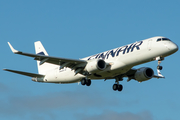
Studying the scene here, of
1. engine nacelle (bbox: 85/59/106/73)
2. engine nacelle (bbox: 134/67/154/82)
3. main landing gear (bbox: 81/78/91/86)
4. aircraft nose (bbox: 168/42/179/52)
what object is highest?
engine nacelle (bbox: 134/67/154/82)

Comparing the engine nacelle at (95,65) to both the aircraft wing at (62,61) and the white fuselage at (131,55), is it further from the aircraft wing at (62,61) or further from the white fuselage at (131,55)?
the aircraft wing at (62,61)

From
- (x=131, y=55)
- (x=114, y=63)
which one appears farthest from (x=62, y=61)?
(x=131, y=55)

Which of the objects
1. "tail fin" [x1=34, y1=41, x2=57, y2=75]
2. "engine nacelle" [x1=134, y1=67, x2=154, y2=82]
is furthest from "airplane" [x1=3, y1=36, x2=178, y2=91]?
"tail fin" [x1=34, y1=41, x2=57, y2=75]

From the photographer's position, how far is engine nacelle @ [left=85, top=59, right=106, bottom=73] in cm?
4153

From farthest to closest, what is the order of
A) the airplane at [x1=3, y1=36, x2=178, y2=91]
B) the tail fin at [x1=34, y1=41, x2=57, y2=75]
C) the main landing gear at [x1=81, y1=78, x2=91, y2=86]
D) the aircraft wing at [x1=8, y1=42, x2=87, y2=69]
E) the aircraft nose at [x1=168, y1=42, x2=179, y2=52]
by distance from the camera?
1. the tail fin at [x1=34, y1=41, x2=57, y2=75]
2. the main landing gear at [x1=81, y1=78, x2=91, y2=86]
3. the aircraft wing at [x1=8, y1=42, x2=87, y2=69]
4. the airplane at [x1=3, y1=36, x2=178, y2=91]
5. the aircraft nose at [x1=168, y1=42, x2=179, y2=52]

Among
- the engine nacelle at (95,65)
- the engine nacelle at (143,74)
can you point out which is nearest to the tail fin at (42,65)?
the engine nacelle at (95,65)

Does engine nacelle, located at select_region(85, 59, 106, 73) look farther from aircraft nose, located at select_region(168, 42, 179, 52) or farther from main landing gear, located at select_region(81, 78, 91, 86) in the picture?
aircraft nose, located at select_region(168, 42, 179, 52)

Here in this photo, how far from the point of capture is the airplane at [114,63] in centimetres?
4016

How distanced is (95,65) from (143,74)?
7803mm

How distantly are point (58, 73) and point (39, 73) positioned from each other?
17.6ft

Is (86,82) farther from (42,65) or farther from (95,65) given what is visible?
(42,65)

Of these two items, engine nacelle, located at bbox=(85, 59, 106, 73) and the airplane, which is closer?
the airplane

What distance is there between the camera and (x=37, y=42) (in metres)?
56.2

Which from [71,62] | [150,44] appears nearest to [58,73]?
[71,62]
